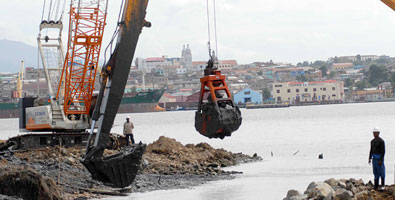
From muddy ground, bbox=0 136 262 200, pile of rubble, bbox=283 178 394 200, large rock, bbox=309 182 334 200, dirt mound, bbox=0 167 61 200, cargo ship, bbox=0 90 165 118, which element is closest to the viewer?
pile of rubble, bbox=283 178 394 200

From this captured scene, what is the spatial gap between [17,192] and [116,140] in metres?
12.8

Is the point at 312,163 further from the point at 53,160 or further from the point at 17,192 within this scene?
the point at 17,192

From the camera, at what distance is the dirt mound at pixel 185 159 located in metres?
25.9

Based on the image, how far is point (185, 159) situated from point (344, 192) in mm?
13221

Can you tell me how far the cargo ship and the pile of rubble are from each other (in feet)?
459

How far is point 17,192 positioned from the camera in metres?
16.6

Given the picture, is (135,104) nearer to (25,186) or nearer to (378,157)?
(25,186)

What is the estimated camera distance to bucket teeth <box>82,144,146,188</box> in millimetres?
16641

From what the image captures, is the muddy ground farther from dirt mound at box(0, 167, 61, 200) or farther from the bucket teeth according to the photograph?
the bucket teeth

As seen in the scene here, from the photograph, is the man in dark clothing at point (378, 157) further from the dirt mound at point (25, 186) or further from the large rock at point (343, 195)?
the dirt mound at point (25, 186)

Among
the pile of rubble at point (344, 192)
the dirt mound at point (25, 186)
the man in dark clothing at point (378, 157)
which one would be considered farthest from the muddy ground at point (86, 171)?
the man in dark clothing at point (378, 157)

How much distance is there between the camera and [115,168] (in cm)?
1683

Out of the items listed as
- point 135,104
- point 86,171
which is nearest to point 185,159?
point 86,171

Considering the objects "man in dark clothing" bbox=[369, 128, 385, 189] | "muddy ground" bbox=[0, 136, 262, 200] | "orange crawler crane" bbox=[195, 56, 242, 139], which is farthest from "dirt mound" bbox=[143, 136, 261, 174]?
"man in dark clothing" bbox=[369, 128, 385, 189]
